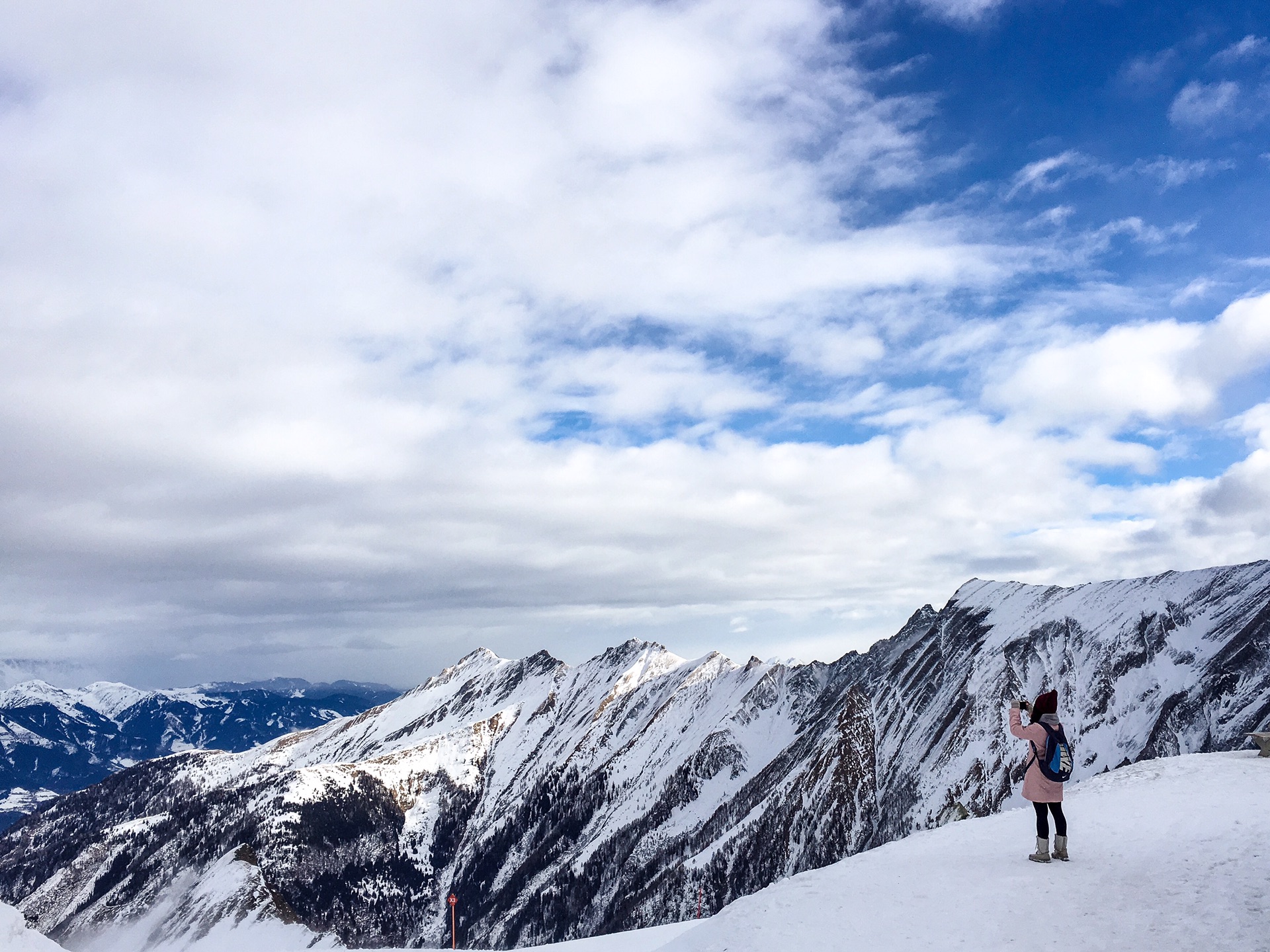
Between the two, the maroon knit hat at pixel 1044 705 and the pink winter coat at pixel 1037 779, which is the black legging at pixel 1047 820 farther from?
the maroon knit hat at pixel 1044 705

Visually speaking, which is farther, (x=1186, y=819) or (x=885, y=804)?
(x=885, y=804)

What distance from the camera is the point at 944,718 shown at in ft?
517

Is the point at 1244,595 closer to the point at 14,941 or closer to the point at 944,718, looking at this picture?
the point at 944,718

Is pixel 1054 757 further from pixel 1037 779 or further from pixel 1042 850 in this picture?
pixel 1042 850

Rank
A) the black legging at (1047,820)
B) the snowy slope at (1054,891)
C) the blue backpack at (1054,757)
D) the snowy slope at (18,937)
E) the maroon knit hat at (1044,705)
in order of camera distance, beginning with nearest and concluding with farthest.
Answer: the snowy slope at (1054,891)
the blue backpack at (1054,757)
the black legging at (1047,820)
the maroon knit hat at (1044,705)
the snowy slope at (18,937)

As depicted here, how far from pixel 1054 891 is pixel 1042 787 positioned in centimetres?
225

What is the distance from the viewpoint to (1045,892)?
14094 millimetres

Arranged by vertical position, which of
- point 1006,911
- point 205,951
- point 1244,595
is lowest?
point 205,951

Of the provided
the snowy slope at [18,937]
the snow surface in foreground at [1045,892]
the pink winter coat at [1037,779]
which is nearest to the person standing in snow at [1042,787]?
the pink winter coat at [1037,779]

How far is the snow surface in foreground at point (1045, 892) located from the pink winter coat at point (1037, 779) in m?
1.32

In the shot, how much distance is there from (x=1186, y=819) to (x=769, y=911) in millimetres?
10585

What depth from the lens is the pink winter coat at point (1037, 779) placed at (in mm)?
15820

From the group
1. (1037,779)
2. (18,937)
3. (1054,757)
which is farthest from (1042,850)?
(18,937)

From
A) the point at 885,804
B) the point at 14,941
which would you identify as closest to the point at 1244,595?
the point at 885,804
